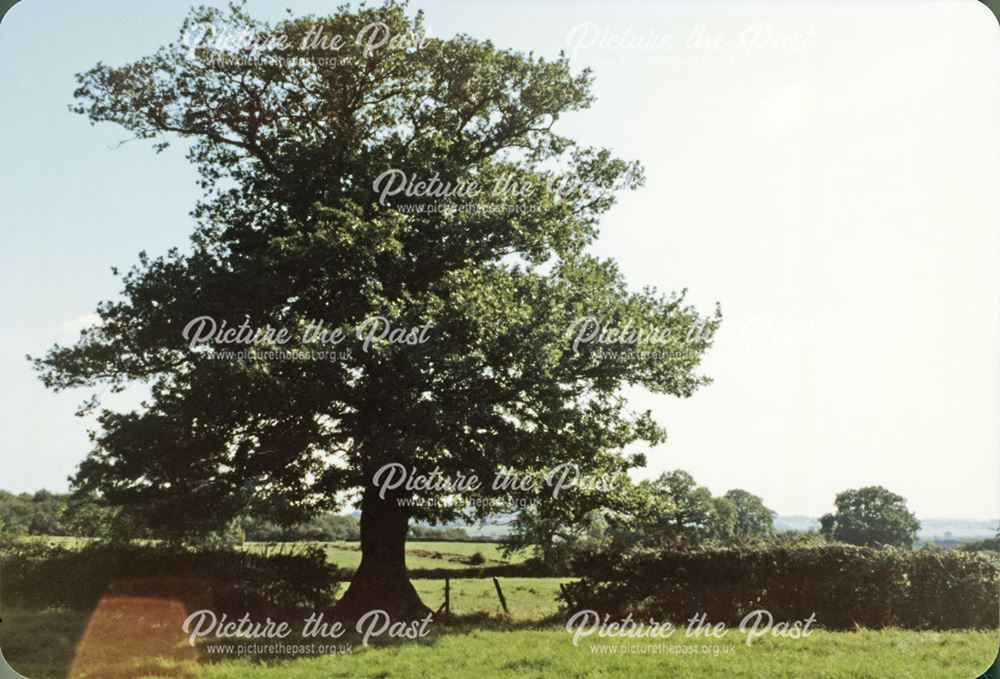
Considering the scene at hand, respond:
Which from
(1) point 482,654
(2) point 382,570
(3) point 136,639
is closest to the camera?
(1) point 482,654

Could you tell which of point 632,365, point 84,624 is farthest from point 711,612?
point 84,624

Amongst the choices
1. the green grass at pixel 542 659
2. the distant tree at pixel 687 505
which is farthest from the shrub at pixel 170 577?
the distant tree at pixel 687 505

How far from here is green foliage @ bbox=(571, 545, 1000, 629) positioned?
1588 centimetres

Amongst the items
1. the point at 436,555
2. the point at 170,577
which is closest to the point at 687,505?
the point at 436,555

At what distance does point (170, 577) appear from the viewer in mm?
16922

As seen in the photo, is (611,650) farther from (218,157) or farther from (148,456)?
(218,157)

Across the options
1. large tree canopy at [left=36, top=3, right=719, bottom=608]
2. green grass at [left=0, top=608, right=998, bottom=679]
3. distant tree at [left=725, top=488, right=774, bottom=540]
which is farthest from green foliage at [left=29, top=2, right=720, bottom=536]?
distant tree at [left=725, top=488, right=774, bottom=540]

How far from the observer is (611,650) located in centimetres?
1278

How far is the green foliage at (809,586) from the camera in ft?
52.1

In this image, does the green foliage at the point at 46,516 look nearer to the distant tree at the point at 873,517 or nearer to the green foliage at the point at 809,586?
the green foliage at the point at 809,586

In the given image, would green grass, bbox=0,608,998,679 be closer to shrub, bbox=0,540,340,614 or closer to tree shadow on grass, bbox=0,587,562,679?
tree shadow on grass, bbox=0,587,562,679

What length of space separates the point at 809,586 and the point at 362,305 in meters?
13.7

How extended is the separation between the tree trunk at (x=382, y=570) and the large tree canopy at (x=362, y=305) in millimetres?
83

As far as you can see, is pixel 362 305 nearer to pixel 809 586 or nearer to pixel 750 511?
pixel 809 586
